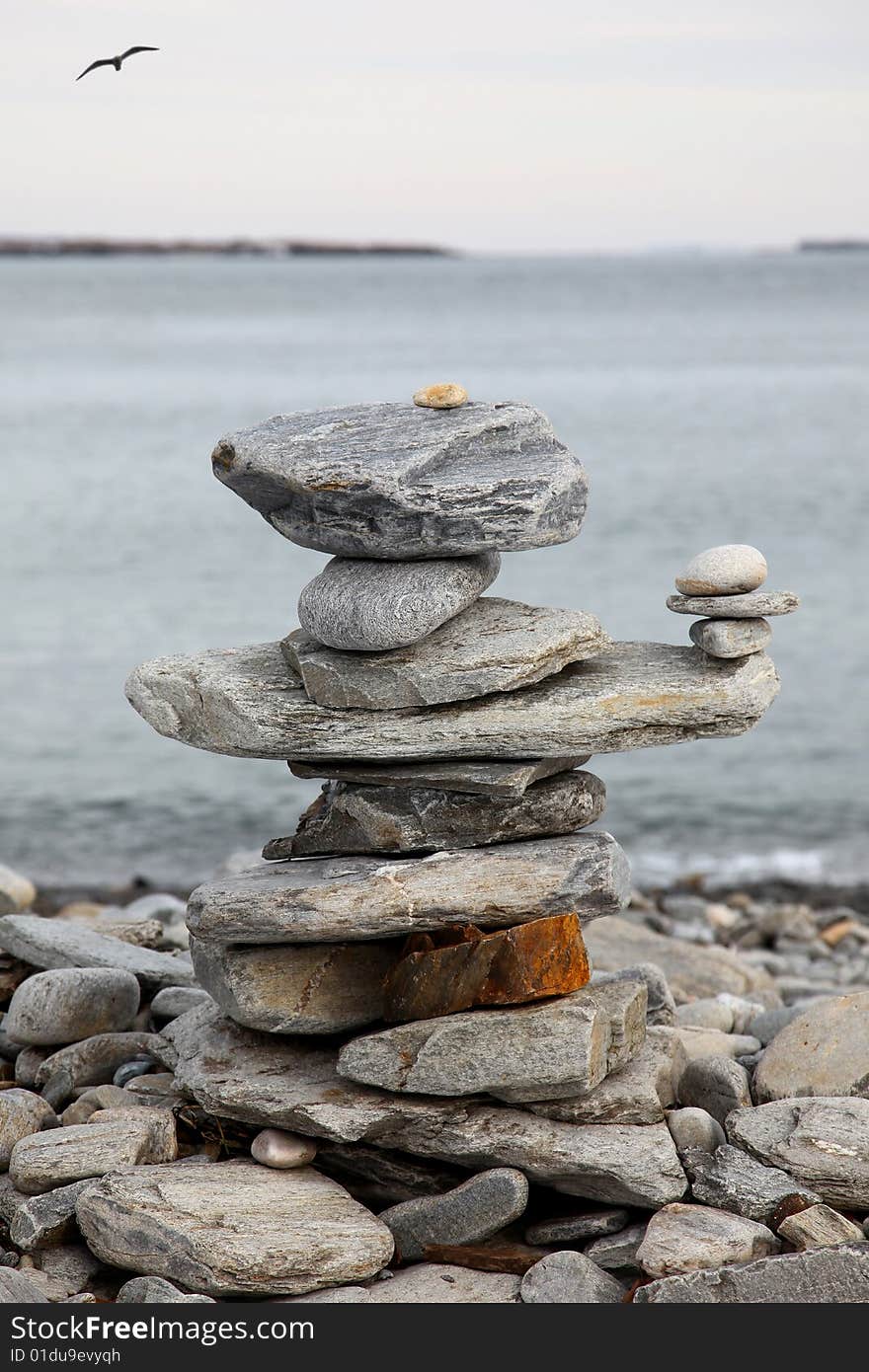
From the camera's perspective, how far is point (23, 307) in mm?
110000

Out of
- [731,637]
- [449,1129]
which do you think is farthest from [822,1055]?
[731,637]

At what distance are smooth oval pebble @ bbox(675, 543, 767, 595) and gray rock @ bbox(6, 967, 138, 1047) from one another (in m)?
3.69

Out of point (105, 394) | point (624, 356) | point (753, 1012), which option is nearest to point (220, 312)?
point (624, 356)

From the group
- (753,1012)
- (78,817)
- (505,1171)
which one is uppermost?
(505,1171)

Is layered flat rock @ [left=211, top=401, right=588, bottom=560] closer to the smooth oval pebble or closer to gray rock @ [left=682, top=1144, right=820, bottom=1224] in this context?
the smooth oval pebble

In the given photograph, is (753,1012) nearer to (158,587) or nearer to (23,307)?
(158,587)

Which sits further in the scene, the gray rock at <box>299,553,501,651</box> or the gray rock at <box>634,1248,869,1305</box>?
the gray rock at <box>299,553,501,651</box>

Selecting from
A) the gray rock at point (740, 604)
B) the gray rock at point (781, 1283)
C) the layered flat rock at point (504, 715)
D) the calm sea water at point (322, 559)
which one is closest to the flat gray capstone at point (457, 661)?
the layered flat rock at point (504, 715)

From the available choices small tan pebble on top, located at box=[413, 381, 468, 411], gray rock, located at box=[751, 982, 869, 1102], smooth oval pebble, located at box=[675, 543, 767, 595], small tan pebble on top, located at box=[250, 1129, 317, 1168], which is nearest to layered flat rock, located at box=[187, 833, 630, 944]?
Answer: small tan pebble on top, located at box=[250, 1129, 317, 1168]

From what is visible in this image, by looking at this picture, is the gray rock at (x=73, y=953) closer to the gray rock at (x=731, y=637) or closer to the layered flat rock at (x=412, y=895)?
the layered flat rock at (x=412, y=895)

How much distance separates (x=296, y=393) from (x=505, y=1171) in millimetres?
45667

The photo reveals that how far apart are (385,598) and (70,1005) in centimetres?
296

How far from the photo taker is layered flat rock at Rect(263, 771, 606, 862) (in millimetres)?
6816

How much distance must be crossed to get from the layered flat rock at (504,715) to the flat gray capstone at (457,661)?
0.09m
